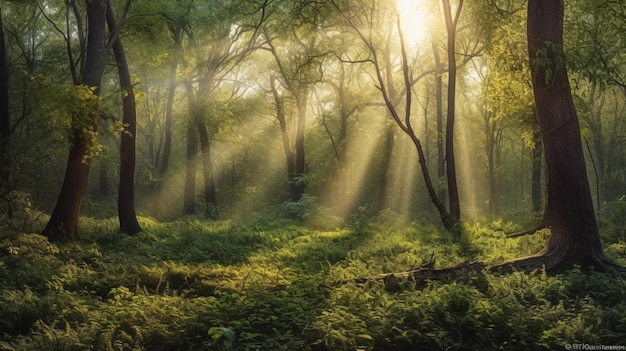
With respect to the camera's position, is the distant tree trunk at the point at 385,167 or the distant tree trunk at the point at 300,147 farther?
the distant tree trunk at the point at 300,147

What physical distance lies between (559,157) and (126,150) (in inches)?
588

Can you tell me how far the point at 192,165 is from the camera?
27.5 meters

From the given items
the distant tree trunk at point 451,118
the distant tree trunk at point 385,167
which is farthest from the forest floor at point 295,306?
the distant tree trunk at point 385,167

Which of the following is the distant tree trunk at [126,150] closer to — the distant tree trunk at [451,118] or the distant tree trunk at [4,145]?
the distant tree trunk at [4,145]

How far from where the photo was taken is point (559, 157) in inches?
332

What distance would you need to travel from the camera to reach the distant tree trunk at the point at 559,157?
314 inches

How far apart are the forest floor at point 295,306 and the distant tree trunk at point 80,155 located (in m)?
1.84

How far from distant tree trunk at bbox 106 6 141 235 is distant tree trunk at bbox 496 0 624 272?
43.8ft

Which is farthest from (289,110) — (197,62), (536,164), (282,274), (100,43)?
(282,274)

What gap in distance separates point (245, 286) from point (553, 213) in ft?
19.8

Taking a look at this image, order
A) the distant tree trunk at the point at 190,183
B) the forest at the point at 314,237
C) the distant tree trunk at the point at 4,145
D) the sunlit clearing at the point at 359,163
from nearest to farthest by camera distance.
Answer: the forest at the point at 314,237 < the distant tree trunk at the point at 4,145 < the distant tree trunk at the point at 190,183 < the sunlit clearing at the point at 359,163

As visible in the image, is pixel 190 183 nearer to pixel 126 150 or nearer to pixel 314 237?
pixel 126 150

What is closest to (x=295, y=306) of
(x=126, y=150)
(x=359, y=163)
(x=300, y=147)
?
(x=126, y=150)

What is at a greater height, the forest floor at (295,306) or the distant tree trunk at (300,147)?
the distant tree trunk at (300,147)
